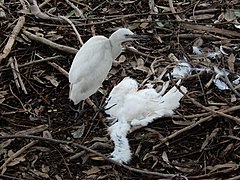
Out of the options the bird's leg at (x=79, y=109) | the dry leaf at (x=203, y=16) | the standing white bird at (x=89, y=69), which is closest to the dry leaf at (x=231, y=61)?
the dry leaf at (x=203, y=16)

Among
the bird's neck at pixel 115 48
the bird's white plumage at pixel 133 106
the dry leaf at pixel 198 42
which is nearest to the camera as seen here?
the bird's white plumage at pixel 133 106

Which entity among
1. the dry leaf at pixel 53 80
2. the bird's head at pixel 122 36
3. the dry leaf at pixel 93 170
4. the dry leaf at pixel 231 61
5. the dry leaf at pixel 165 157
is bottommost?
the dry leaf at pixel 93 170

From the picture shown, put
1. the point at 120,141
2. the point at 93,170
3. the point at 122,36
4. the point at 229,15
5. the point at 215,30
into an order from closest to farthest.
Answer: the point at 93,170
the point at 120,141
the point at 122,36
the point at 215,30
the point at 229,15

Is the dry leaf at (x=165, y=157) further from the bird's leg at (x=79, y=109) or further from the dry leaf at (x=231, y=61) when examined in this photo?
the dry leaf at (x=231, y=61)

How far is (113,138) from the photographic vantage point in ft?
10.4

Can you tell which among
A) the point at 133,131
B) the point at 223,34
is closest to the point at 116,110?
the point at 133,131

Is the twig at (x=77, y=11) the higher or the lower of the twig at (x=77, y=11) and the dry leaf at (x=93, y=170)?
the higher

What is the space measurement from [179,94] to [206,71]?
35 centimetres

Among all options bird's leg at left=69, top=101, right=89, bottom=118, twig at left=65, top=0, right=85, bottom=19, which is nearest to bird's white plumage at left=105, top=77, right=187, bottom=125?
bird's leg at left=69, top=101, right=89, bottom=118

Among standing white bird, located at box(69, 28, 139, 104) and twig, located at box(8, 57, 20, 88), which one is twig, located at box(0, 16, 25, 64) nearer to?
twig, located at box(8, 57, 20, 88)

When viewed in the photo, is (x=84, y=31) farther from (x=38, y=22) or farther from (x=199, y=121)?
(x=199, y=121)

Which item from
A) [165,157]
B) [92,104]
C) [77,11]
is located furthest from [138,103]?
[77,11]

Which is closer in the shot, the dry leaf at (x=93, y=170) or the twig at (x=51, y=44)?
the dry leaf at (x=93, y=170)

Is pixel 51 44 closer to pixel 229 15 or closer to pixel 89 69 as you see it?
pixel 89 69
